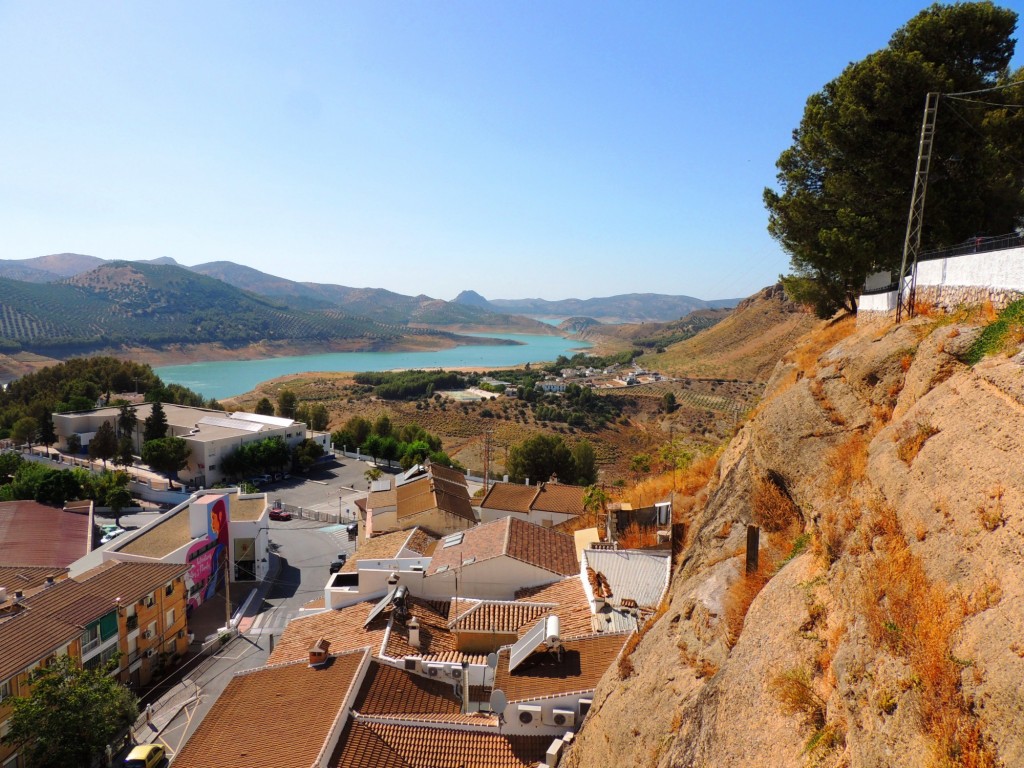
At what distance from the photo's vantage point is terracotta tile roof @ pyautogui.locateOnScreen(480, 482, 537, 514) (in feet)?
93.7

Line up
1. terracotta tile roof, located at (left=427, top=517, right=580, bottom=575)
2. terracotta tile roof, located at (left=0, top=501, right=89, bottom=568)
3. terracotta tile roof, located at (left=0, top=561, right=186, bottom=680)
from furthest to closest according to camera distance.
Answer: terracotta tile roof, located at (left=0, top=501, right=89, bottom=568) < terracotta tile roof, located at (left=427, top=517, right=580, bottom=575) < terracotta tile roof, located at (left=0, top=561, right=186, bottom=680)

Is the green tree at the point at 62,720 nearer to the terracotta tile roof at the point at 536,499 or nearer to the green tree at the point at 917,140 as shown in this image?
the terracotta tile roof at the point at 536,499

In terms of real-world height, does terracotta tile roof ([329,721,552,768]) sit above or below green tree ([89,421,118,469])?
above

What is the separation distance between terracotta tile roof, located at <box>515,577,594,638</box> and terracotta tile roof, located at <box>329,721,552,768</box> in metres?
2.37

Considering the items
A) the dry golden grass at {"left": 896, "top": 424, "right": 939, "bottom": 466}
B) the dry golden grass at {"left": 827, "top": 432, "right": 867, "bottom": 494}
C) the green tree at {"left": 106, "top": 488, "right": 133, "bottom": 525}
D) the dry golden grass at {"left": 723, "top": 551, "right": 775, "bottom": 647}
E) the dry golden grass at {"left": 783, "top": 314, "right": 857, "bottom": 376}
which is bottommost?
the green tree at {"left": 106, "top": 488, "right": 133, "bottom": 525}

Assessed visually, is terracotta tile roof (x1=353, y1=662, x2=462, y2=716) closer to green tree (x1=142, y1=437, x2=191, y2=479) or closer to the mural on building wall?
the mural on building wall

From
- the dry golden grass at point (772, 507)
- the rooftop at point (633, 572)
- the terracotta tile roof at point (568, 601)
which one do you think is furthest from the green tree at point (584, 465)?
the dry golden grass at point (772, 507)

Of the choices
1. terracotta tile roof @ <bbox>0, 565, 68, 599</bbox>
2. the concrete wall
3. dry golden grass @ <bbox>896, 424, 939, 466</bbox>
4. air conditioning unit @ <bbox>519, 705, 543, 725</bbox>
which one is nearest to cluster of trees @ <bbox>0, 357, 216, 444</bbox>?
terracotta tile roof @ <bbox>0, 565, 68, 599</bbox>

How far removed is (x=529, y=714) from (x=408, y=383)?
88.2 metres

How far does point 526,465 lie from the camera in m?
40.0

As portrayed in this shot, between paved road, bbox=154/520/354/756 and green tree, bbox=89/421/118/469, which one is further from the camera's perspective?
green tree, bbox=89/421/118/469

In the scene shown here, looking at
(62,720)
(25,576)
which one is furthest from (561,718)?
(25,576)

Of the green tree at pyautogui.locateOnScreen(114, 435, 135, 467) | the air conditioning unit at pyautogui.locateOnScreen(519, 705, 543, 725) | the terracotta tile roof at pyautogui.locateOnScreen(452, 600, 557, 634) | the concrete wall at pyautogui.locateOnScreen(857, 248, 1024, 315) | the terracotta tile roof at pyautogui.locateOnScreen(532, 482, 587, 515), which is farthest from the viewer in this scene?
the green tree at pyautogui.locateOnScreen(114, 435, 135, 467)

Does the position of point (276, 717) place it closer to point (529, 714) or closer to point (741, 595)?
point (529, 714)
